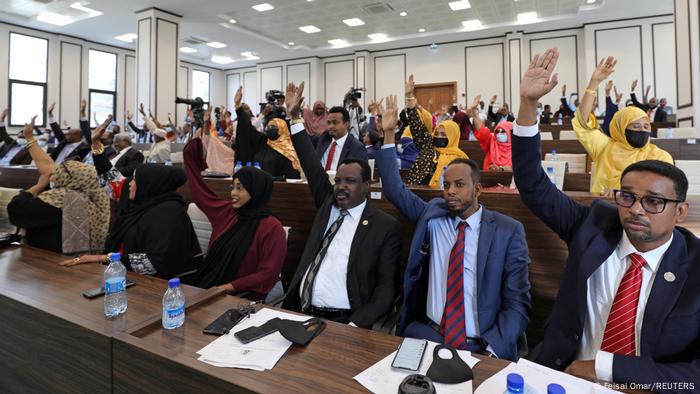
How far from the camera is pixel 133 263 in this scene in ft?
6.75

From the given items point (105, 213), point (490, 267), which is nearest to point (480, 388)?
point (490, 267)

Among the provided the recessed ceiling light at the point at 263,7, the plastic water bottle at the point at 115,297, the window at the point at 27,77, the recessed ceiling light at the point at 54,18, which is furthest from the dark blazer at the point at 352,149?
the window at the point at 27,77

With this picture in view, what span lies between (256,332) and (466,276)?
0.95 meters

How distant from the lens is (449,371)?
1018mm

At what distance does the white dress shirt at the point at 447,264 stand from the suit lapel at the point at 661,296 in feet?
2.06

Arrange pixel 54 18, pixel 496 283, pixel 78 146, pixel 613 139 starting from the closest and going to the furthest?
1. pixel 496 283
2. pixel 613 139
3. pixel 78 146
4. pixel 54 18

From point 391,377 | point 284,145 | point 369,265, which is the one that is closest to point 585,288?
point 391,377

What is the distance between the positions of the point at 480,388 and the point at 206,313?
3.06ft

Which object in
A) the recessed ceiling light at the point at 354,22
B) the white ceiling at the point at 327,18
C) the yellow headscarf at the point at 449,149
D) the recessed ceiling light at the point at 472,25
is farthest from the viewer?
the recessed ceiling light at the point at 472,25

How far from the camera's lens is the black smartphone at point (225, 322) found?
4.10 ft

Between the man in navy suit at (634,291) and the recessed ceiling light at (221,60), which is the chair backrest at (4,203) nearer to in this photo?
the man in navy suit at (634,291)

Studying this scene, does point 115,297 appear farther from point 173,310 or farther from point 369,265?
point 369,265

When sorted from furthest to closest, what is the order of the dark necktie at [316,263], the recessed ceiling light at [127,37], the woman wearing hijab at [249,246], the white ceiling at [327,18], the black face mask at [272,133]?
1. the recessed ceiling light at [127,37]
2. the white ceiling at [327,18]
3. the black face mask at [272,133]
4. the woman wearing hijab at [249,246]
5. the dark necktie at [316,263]

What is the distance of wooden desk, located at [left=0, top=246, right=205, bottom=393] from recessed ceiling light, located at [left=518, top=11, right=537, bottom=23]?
10792 mm
